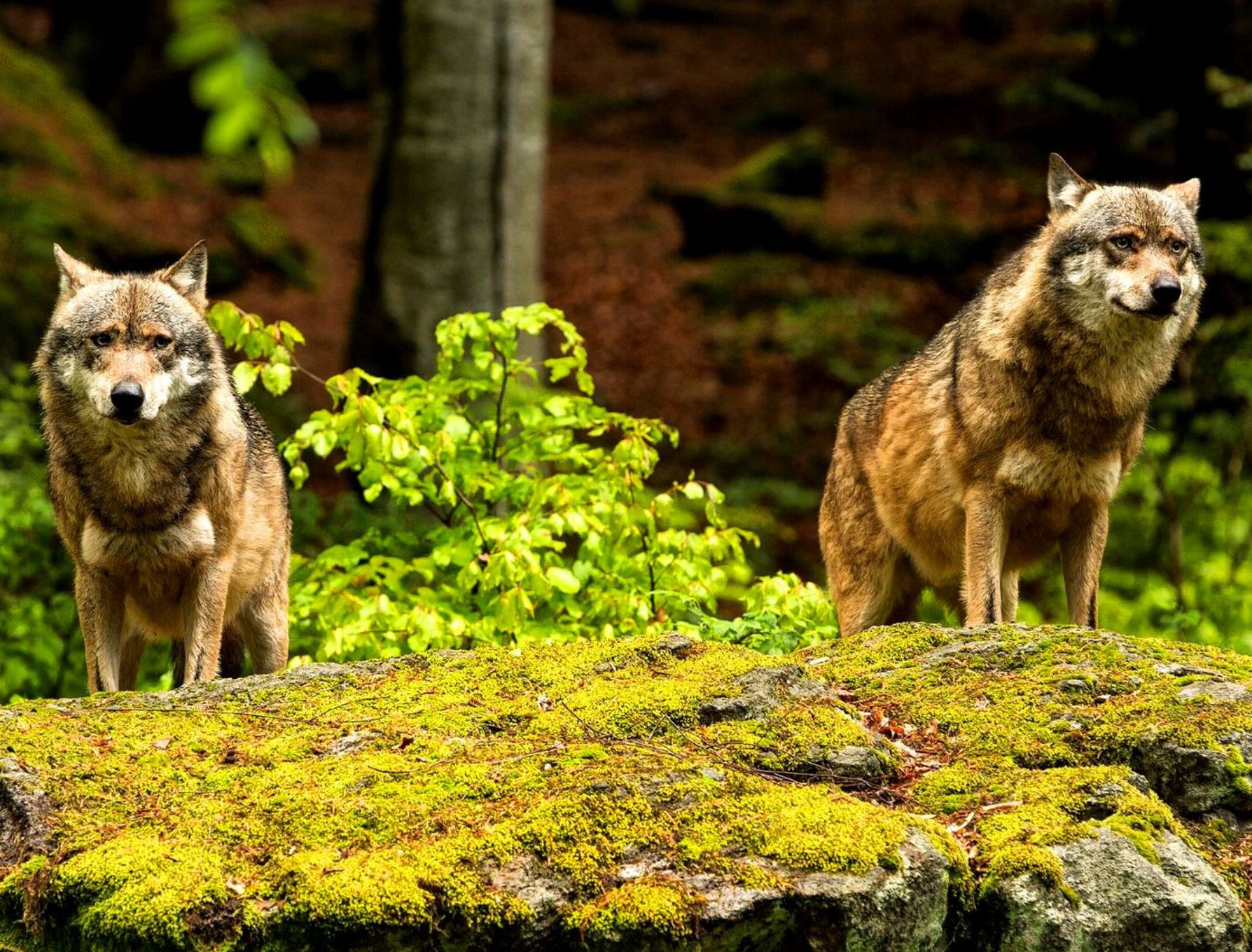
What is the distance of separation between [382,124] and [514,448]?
6.25 m

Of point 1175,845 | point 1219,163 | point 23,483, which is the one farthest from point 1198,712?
point 1219,163

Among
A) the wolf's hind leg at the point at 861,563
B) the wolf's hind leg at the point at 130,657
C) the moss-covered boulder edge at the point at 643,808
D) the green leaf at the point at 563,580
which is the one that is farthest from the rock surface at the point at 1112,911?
the wolf's hind leg at the point at 130,657

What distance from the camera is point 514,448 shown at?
7551 mm

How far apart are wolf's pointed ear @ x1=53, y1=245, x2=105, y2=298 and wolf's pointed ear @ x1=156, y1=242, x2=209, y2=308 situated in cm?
33

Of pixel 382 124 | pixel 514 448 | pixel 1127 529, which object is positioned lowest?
pixel 1127 529

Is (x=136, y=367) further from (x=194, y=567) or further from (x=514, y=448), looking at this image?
(x=514, y=448)

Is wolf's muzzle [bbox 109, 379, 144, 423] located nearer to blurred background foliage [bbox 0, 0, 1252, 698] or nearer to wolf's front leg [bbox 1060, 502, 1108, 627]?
blurred background foliage [bbox 0, 0, 1252, 698]

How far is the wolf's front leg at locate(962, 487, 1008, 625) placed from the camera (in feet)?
22.5

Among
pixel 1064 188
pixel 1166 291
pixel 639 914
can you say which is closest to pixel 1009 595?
pixel 1166 291

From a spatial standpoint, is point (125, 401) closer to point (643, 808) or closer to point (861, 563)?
point (643, 808)

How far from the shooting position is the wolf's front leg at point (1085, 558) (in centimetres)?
689

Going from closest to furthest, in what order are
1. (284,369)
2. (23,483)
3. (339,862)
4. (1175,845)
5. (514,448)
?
1. (339,862)
2. (1175,845)
3. (284,369)
4. (514,448)
5. (23,483)

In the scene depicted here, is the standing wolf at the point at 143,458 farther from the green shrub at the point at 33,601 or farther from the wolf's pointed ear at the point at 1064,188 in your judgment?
the wolf's pointed ear at the point at 1064,188

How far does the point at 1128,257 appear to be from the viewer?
6.72 meters
